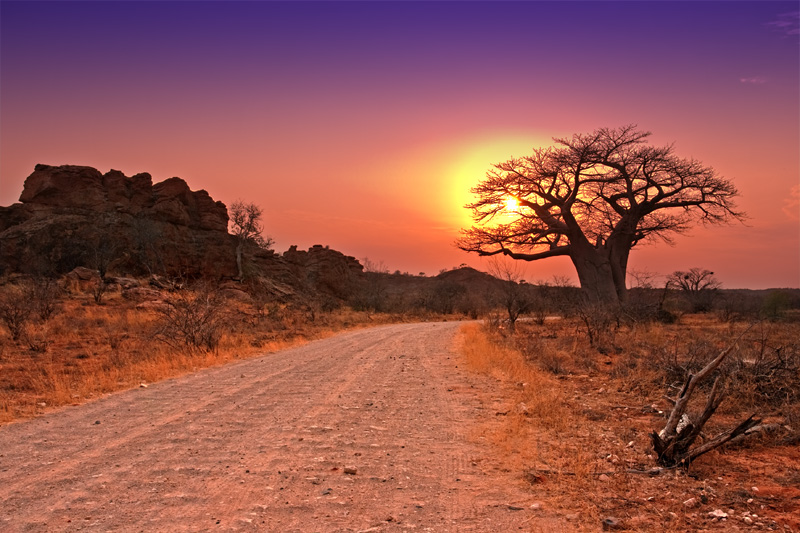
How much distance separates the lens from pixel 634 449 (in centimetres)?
475

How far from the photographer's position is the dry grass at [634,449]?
3.41 meters

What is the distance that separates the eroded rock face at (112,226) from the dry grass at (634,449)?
30367mm

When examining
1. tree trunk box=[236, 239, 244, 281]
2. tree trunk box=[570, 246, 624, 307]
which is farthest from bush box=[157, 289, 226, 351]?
tree trunk box=[236, 239, 244, 281]

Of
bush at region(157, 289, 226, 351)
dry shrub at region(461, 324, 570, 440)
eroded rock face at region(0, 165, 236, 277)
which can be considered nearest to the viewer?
dry shrub at region(461, 324, 570, 440)

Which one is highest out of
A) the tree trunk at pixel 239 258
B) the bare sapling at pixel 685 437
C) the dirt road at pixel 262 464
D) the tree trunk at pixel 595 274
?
the tree trunk at pixel 239 258

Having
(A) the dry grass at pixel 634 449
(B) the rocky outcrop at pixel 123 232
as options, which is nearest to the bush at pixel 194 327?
(A) the dry grass at pixel 634 449

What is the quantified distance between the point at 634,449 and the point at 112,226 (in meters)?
37.1

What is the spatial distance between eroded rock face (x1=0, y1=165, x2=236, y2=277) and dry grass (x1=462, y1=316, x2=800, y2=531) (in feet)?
99.6

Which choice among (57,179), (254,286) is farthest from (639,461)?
(57,179)

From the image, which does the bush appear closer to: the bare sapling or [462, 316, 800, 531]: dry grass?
[462, 316, 800, 531]: dry grass

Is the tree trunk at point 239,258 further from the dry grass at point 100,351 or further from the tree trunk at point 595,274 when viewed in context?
the tree trunk at point 595,274

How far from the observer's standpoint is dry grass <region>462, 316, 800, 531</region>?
341 centimetres

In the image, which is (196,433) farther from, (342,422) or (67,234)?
(67,234)

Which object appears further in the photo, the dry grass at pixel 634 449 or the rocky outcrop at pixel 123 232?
the rocky outcrop at pixel 123 232
